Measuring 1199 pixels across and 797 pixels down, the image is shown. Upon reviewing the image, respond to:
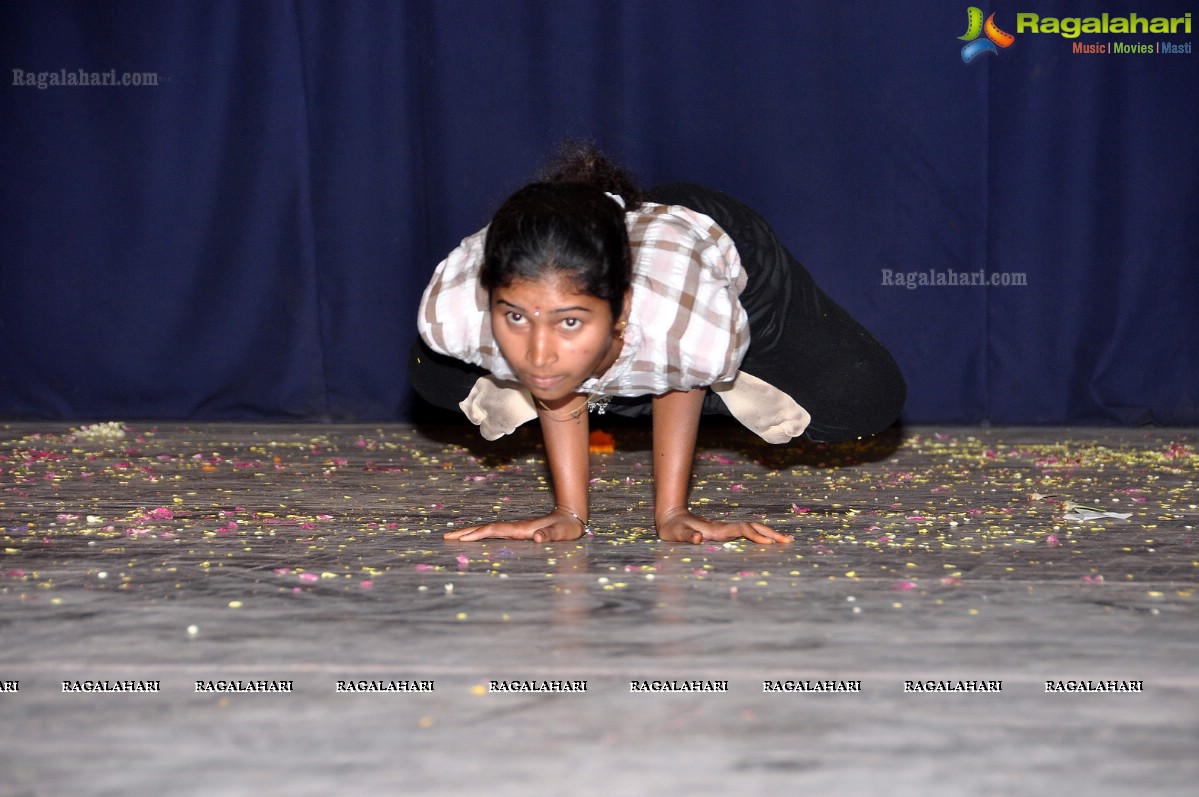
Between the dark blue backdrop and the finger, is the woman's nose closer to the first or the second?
the finger

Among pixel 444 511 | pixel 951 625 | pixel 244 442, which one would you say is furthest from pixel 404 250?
pixel 951 625

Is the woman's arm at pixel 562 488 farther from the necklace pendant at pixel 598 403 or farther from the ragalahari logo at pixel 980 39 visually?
the ragalahari logo at pixel 980 39

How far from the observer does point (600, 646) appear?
1317mm

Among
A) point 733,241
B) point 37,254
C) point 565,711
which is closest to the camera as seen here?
point 565,711

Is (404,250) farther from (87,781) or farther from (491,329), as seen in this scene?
(87,781)

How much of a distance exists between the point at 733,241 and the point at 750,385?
10.6 inches

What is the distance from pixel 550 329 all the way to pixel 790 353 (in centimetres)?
70

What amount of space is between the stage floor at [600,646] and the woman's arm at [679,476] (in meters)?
0.03

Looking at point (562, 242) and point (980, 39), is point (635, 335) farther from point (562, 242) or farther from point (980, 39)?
point (980, 39)

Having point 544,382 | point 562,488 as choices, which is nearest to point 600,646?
point 544,382

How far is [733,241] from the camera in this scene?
6.62 feet

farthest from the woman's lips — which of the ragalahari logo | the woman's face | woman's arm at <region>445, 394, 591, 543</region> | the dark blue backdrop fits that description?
the ragalahari logo

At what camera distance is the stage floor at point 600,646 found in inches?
40.1

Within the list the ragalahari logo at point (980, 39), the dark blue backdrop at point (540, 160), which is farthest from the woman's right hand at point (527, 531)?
the ragalahari logo at point (980, 39)
